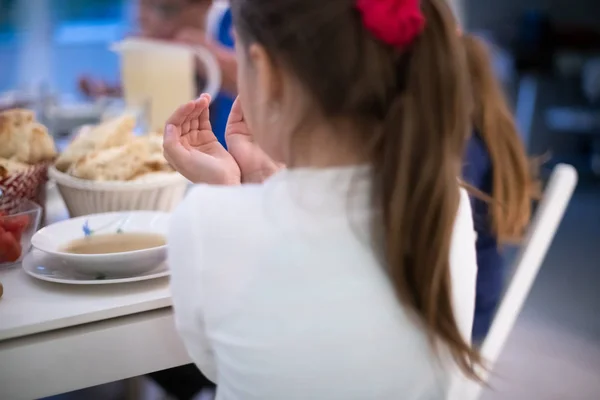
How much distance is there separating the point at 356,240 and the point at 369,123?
103 mm

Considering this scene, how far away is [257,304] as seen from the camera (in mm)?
583

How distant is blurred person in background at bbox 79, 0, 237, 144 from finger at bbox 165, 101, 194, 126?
884 millimetres

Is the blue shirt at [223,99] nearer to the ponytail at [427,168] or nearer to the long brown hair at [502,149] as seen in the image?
the long brown hair at [502,149]

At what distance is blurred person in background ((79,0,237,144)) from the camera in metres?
1.68

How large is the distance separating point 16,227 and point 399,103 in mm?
556

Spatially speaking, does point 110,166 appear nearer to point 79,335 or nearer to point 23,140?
point 23,140

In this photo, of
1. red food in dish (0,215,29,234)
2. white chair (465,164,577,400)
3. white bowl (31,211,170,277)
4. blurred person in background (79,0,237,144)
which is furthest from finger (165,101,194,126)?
blurred person in background (79,0,237,144)

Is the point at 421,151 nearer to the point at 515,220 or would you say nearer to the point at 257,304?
the point at 257,304

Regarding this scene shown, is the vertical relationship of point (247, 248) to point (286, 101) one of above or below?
below

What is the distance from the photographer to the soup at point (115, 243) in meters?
0.83

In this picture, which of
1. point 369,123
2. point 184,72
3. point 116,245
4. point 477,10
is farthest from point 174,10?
point 477,10

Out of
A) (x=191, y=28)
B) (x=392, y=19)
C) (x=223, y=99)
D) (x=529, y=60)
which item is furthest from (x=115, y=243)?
(x=529, y=60)

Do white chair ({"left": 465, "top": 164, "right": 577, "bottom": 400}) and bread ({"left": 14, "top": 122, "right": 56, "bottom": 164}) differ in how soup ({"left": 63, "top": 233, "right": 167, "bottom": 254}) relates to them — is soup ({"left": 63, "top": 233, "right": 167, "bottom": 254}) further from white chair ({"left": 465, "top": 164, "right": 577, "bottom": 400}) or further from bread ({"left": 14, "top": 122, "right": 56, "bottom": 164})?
white chair ({"left": 465, "top": 164, "right": 577, "bottom": 400})

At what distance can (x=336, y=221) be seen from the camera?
22.6 inches
